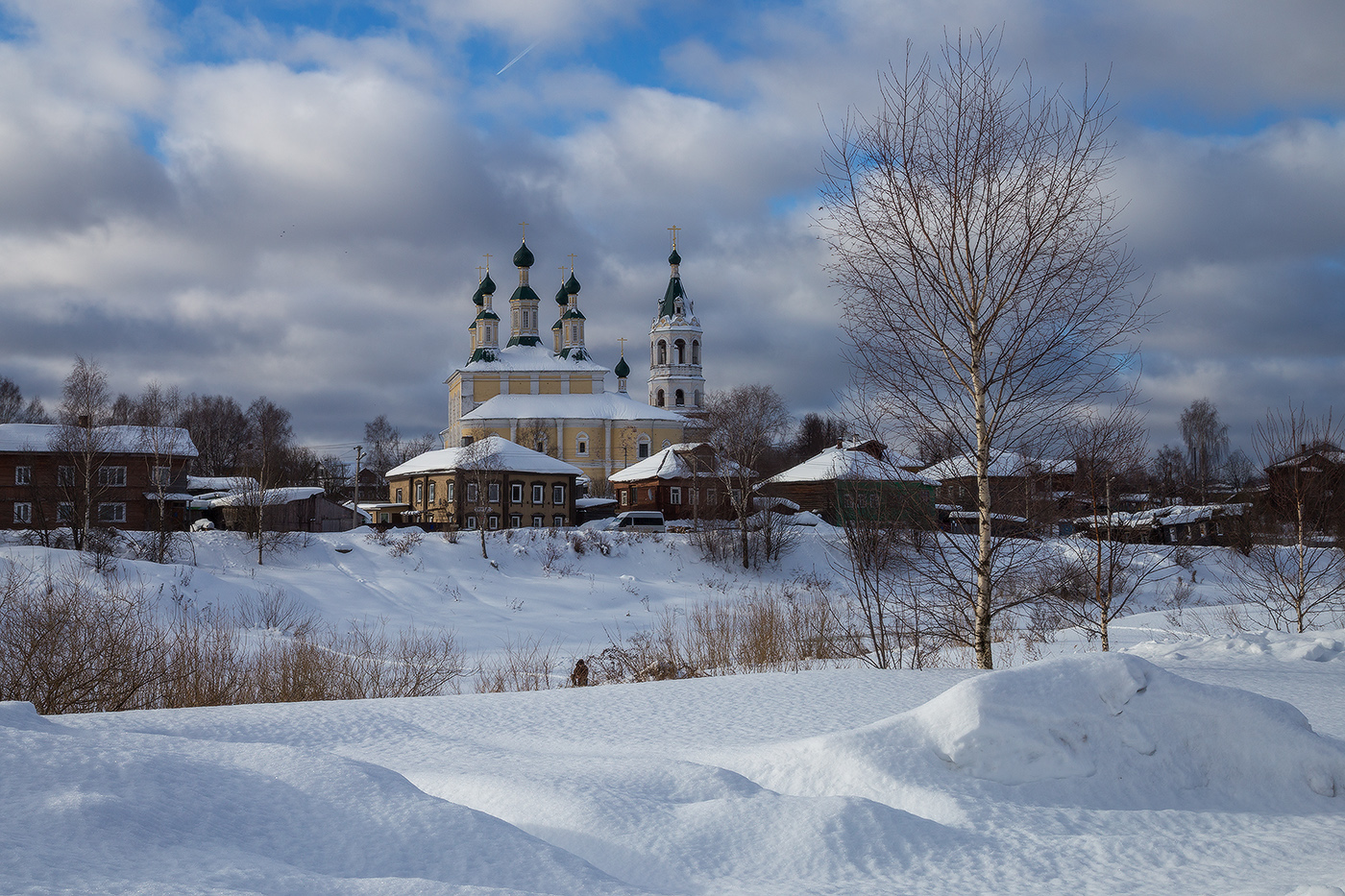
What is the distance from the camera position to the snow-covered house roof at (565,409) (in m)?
73.3

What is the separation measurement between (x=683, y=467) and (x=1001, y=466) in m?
40.1

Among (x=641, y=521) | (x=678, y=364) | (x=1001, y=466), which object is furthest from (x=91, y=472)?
(x=678, y=364)

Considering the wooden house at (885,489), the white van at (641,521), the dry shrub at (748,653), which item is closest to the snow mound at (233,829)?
the wooden house at (885,489)

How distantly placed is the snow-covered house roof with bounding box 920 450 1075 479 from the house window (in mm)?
38178

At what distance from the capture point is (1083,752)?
4871 mm

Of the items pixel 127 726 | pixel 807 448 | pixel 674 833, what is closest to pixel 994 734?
pixel 674 833

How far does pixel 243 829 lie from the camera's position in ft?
11.2

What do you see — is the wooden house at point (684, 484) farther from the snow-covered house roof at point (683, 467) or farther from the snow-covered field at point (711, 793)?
the snow-covered field at point (711, 793)

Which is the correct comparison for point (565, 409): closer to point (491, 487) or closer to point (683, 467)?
point (683, 467)

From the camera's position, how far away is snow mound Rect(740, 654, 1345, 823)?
470 cm

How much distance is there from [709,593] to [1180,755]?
26912mm

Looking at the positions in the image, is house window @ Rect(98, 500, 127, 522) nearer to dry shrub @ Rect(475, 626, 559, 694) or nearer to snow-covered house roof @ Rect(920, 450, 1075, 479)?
dry shrub @ Rect(475, 626, 559, 694)

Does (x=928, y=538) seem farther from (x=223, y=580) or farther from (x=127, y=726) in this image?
(x=223, y=580)

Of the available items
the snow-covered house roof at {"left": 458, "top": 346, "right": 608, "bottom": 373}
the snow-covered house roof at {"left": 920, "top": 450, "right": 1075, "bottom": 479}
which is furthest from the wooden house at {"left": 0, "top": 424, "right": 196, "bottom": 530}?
the snow-covered house roof at {"left": 458, "top": 346, "right": 608, "bottom": 373}
